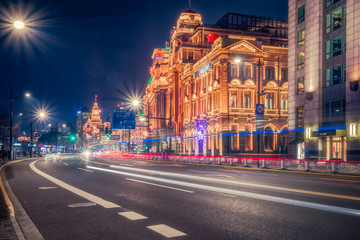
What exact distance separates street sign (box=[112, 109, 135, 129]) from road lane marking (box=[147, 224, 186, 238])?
51.4 meters

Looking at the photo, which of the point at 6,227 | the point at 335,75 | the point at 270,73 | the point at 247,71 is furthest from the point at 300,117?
the point at 6,227

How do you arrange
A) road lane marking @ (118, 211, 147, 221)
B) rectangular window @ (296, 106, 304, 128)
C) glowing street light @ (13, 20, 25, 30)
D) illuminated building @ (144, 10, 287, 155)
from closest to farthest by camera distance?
road lane marking @ (118, 211, 147, 221) → glowing street light @ (13, 20, 25, 30) → rectangular window @ (296, 106, 304, 128) → illuminated building @ (144, 10, 287, 155)

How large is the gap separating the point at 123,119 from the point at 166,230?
52.3 meters

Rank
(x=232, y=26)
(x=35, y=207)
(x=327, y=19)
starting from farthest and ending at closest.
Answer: (x=232, y=26), (x=327, y=19), (x=35, y=207)

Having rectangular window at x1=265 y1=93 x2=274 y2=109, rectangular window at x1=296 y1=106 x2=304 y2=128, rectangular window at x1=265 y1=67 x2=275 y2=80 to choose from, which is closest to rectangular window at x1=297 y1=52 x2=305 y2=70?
rectangular window at x1=296 y1=106 x2=304 y2=128

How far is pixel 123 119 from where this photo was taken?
5812 centimetres

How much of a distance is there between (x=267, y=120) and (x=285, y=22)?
58184 mm

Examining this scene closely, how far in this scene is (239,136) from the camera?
53.8 m

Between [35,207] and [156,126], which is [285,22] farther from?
[35,207]

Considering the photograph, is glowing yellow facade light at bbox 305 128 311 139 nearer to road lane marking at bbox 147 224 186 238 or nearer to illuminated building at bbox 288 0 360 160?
illuminated building at bbox 288 0 360 160

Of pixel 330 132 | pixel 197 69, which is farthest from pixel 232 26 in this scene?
pixel 330 132

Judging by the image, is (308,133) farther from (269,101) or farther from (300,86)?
(269,101)

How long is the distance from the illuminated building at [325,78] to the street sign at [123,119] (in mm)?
29845

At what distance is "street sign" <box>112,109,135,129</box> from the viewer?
2267 inches
